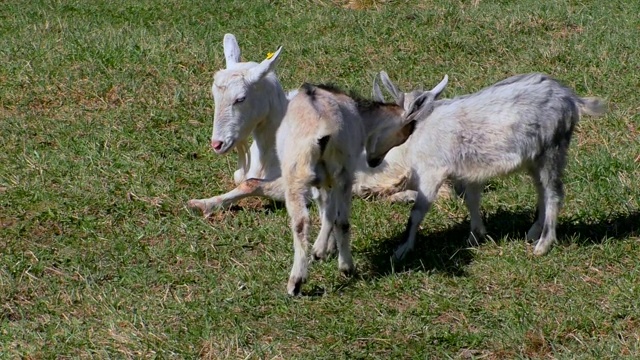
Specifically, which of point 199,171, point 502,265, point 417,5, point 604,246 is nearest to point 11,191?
point 199,171

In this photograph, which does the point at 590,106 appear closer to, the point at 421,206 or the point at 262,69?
the point at 421,206

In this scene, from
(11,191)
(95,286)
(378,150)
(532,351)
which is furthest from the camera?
(11,191)

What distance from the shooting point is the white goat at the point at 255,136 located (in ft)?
24.3

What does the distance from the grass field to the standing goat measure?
0.79ft

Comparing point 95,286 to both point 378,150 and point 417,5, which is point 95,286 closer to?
point 378,150

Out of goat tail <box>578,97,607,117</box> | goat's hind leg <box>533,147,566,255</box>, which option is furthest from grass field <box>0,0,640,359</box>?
goat tail <box>578,97,607,117</box>

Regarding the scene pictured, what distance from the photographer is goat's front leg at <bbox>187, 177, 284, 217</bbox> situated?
7848 mm

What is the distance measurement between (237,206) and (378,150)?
1277 mm

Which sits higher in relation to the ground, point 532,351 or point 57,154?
point 532,351

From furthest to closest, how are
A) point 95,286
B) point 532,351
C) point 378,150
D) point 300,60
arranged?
1. point 300,60
2. point 378,150
3. point 95,286
4. point 532,351

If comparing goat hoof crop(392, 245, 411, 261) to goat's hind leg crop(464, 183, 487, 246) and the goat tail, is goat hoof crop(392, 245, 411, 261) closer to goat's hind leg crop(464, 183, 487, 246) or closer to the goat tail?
goat's hind leg crop(464, 183, 487, 246)

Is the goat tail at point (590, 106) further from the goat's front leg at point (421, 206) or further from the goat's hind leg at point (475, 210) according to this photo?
the goat's front leg at point (421, 206)

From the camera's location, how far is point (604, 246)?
269 inches

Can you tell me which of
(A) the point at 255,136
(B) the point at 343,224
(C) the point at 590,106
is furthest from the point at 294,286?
(C) the point at 590,106
